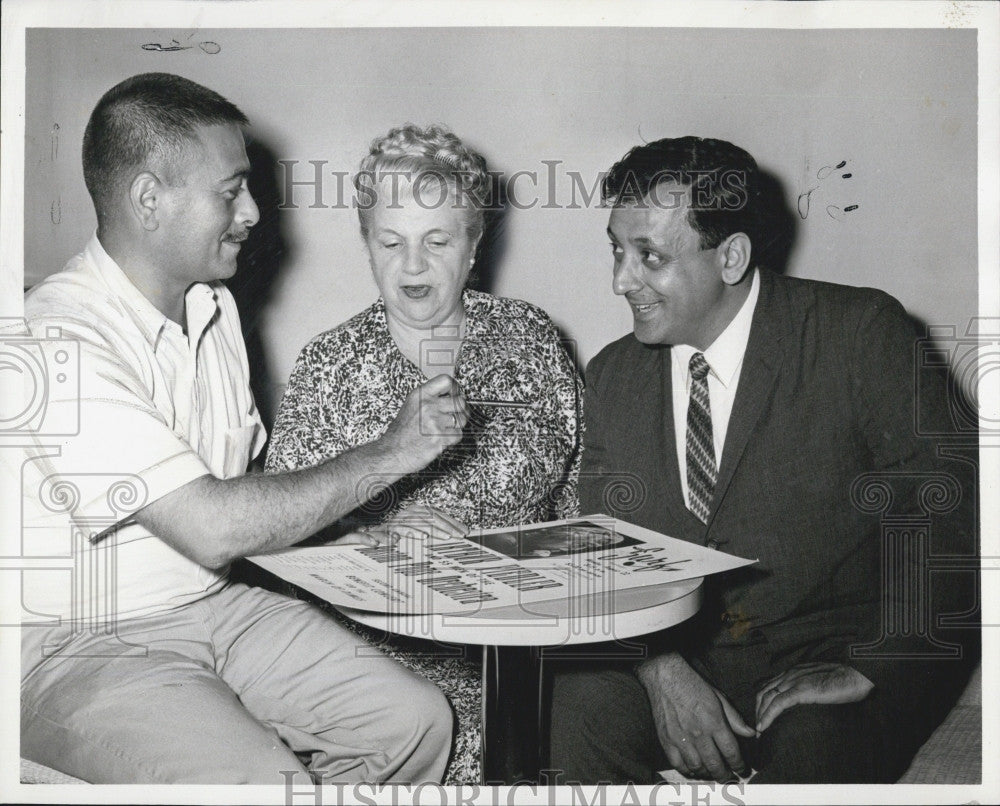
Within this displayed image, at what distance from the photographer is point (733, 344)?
1904mm

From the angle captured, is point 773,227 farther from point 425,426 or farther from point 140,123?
point 140,123

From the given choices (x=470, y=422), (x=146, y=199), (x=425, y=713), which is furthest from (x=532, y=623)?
(x=146, y=199)

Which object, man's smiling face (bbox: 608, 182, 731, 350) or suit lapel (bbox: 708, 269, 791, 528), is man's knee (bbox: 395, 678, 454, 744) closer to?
suit lapel (bbox: 708, 269, 791, 528)

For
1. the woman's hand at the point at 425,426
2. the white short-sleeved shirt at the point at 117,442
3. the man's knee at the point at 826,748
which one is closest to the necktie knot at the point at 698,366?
the woman's hand at the point at 425,426

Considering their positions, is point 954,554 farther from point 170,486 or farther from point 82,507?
point 82,507

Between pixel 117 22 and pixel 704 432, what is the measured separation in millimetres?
1459

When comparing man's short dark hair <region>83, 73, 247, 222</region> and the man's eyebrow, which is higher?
man's short dark hair <region>83, 73, 247, 222</region>

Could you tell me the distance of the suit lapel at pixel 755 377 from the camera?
72.4 inches

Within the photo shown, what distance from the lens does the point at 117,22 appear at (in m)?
1.83

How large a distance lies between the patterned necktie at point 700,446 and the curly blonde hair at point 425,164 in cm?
58

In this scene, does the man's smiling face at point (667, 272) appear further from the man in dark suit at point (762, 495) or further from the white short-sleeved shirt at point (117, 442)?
the white short-sleeved shirt at point (117, 442)

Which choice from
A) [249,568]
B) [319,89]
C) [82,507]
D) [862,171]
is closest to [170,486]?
[82,507]

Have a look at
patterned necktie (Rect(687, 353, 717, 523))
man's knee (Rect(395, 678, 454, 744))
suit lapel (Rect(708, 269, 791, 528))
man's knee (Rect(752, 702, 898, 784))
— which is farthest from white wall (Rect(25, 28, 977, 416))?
man's knee (Rect(752, 702, 898, 784))

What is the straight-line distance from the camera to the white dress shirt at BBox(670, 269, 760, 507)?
190cm
